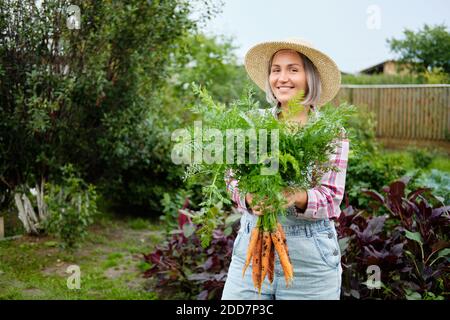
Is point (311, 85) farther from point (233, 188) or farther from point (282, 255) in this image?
point (282, 255)

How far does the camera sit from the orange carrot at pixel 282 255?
1897mm

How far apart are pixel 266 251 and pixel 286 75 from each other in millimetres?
707

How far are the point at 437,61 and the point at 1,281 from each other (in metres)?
4.32

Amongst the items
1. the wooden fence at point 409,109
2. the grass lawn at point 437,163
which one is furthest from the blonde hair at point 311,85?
the grass lawn at point 437,163

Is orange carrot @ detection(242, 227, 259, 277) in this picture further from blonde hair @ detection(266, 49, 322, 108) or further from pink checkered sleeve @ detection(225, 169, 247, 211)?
blonde hair @ detection(266, 49, 322, 108)

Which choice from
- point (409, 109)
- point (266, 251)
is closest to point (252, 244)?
point (266, 251)

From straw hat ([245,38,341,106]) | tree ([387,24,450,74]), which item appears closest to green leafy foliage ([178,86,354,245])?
straw hat ([245,38,341,106])

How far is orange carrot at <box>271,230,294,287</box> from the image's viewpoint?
74.7 inches

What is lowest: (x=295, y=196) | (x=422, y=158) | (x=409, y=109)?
(x=422, y=158)

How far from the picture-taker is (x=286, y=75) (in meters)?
2.13

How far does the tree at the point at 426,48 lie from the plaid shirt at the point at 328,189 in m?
3.25

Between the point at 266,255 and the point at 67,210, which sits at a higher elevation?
the point at 266,255

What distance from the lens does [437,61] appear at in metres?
5.16

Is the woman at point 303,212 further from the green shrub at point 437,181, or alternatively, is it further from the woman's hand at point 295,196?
the green shrub at point 437,181
